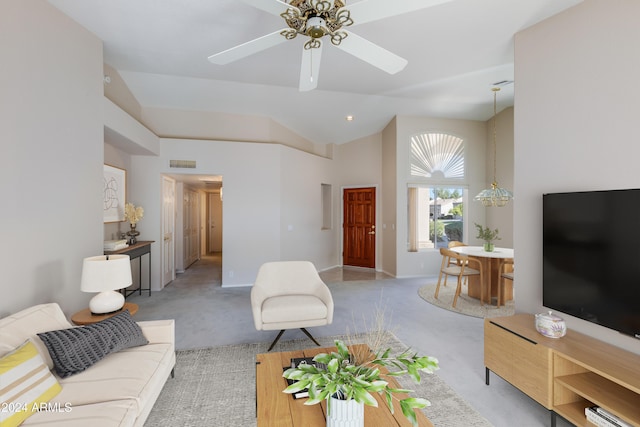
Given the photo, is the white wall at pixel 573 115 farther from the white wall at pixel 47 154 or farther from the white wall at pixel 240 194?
the white wall at pixel 47 154

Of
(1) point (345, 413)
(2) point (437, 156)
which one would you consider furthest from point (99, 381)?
(2) point (437, 156)

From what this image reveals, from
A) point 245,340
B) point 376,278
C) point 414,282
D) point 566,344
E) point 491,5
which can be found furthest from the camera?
point 376,278

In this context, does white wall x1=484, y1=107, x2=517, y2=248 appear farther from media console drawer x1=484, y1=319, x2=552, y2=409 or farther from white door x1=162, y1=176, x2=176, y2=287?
white door x1=162, y1=176, x2=176, y2=287

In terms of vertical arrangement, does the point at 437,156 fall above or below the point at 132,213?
above

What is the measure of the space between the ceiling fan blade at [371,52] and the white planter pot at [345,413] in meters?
2.07

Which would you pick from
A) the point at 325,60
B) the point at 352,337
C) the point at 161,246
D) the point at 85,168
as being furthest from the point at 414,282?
the point at 85,168

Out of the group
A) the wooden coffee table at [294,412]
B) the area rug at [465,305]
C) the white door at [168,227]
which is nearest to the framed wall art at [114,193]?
the white door at [168,227]

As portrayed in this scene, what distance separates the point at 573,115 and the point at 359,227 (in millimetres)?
5227

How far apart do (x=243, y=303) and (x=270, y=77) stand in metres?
3.28

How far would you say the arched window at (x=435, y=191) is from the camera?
20.6 ft

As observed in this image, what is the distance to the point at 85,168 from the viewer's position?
9.78ft

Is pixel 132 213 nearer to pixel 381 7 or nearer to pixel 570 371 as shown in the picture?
pixel 381 7

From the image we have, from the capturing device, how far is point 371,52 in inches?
83.4

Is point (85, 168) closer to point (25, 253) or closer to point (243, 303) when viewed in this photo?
point (25, 253)
